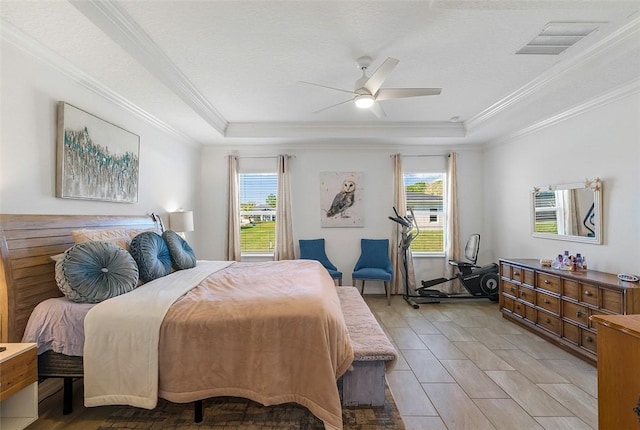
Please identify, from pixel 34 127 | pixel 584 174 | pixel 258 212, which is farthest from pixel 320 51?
pixel 258 212

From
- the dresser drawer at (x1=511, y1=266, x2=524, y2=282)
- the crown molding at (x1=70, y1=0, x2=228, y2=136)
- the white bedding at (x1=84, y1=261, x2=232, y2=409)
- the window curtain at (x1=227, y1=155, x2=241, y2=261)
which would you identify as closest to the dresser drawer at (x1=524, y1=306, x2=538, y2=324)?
the dresser drawer at (x1=511, y1=266, x2=524, y2=282)

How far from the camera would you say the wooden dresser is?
268 centimetres

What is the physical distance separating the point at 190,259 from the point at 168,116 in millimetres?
1895

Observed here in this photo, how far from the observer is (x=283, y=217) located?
17.8ft

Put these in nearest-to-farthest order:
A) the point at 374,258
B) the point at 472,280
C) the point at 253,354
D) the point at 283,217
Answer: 1. the point at 253,354
2. the point at 472,280
3. the point at 374,258
4. the point at 283,217

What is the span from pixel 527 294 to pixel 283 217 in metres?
3.74

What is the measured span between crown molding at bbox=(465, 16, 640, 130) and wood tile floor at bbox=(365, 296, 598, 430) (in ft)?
9.14

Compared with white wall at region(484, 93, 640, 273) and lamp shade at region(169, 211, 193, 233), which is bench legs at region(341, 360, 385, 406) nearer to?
white wall at region(484, 93, 640, 273)

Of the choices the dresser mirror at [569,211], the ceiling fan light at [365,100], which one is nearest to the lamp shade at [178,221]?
the ceiling fan light at [365,100]

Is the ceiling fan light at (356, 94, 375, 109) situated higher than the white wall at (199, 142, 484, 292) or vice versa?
the ceiling fan light at (356, 94, 375, 109)

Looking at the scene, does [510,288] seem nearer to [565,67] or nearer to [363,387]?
[565,67]

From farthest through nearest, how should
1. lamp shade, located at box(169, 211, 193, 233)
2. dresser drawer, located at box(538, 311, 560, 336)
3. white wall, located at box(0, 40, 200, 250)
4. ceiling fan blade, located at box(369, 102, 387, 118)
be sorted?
lamp shade, located at box(169, 211, 193, 233), dresser drawer, located at box(538, 311, 560, 336), ceiling fan blade, located at box(369, 102, 387, 118), white wall, located at box(0, 40, 200, 250)

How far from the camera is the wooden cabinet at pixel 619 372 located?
4.32ft

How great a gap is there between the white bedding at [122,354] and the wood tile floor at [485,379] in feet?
5.56
